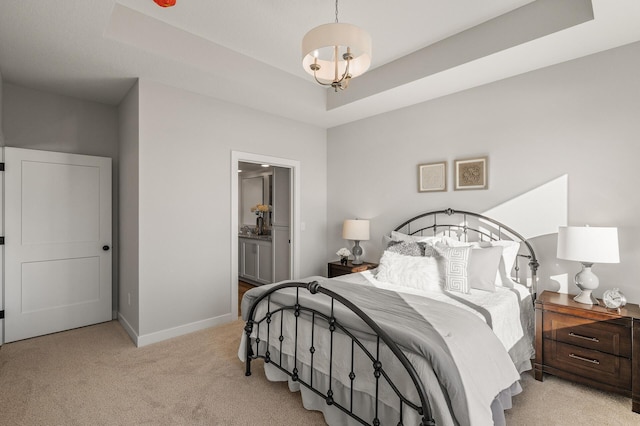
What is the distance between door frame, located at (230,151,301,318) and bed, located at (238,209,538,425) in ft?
4.61

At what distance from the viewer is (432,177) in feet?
12.6

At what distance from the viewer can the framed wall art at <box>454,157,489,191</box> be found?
134 inches

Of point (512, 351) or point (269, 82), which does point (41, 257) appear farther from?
point (512, 351)

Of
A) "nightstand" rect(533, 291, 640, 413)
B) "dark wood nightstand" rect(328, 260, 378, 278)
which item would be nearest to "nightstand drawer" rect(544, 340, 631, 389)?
"nightstand" rect(533, 291, 640, 413)

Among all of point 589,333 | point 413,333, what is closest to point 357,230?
point 589,333

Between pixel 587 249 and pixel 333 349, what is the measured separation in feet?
6.63

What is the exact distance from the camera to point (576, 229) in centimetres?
249

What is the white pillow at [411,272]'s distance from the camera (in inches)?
112

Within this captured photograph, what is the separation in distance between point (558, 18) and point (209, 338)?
4.15m

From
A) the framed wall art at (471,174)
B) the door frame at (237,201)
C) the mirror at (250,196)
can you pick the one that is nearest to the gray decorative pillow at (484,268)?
the framed wall art at (471,174)

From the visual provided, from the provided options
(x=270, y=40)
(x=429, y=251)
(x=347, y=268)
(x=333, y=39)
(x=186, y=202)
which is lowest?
(x=347, y=268)

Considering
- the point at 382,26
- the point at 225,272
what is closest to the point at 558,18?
the point at 382,26

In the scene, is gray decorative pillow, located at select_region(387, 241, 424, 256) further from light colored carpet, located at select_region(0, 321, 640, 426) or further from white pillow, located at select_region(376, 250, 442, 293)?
light colored carpet, located at select_region(0, 321, 640, 426)

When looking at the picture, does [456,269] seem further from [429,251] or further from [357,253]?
[357,253]
